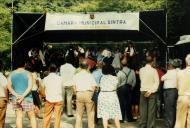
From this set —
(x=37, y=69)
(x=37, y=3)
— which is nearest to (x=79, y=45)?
(x=37, y=69)

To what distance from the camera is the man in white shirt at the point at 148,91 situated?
14.4 meters

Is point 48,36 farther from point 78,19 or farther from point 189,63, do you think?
point 189,63

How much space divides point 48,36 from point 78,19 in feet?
19.0

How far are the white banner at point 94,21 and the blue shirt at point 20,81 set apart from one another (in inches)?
208

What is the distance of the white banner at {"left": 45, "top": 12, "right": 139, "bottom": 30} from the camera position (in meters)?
17.4

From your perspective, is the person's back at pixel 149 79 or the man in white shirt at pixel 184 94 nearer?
the man in white shirt at pixel 184 94

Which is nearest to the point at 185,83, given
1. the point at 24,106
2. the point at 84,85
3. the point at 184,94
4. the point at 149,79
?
→ the point at 184,94

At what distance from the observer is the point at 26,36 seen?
19.5m

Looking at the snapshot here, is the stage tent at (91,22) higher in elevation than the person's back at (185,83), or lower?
higher

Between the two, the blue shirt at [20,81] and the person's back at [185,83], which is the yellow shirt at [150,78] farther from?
the blue shirt at [20,81]

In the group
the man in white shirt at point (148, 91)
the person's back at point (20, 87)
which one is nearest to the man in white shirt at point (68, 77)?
the man in white shirt at point (148, 91)

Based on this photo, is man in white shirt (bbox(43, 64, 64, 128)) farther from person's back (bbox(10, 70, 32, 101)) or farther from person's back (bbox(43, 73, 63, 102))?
person's back (bbox(10, 70, 32, 101))

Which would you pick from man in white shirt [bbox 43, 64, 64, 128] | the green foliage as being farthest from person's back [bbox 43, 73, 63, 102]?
the green foliage

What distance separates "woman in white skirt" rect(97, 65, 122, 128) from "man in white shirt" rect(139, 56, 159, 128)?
1.30 meters
